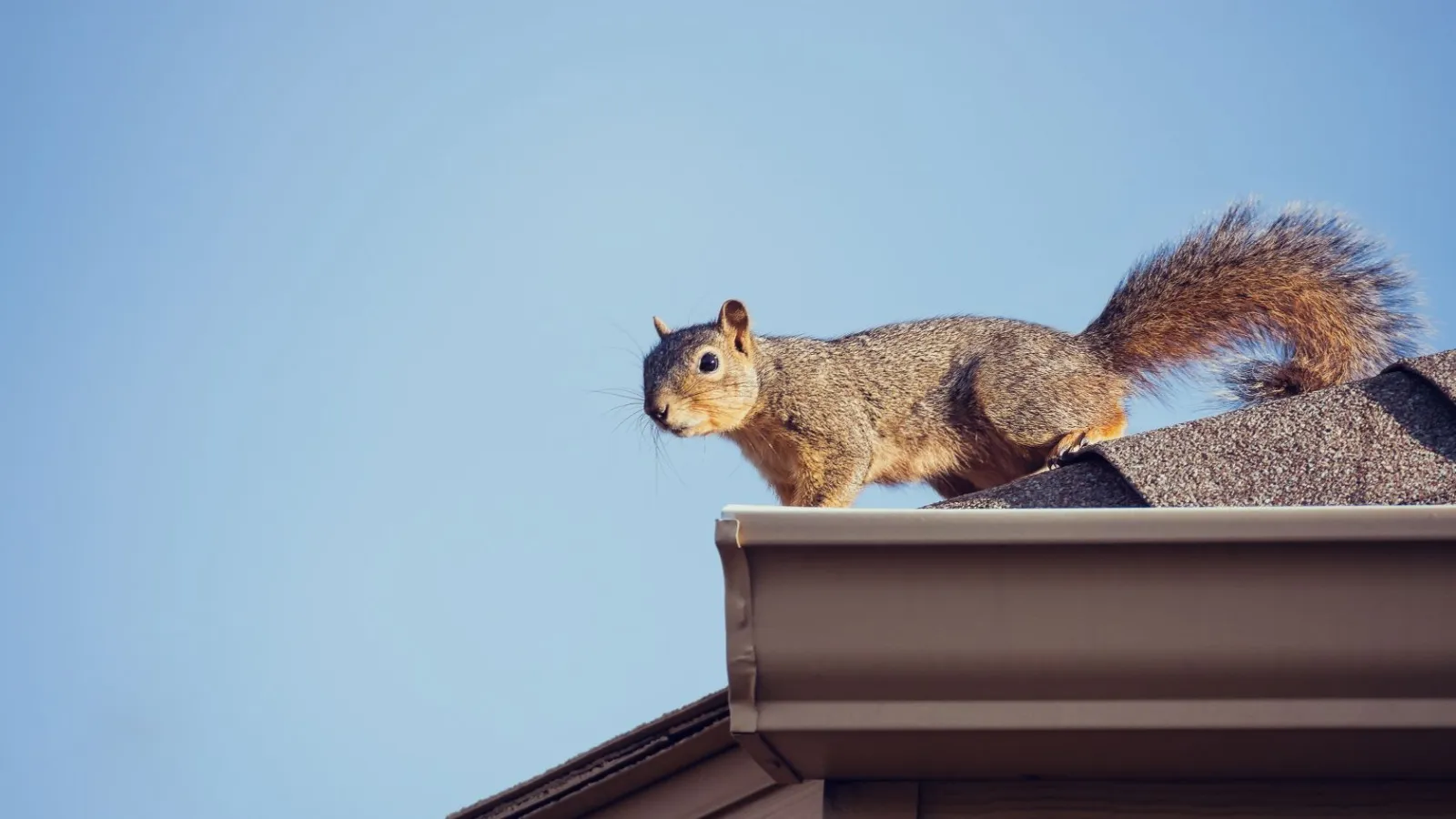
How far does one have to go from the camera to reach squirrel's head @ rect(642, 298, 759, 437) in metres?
5.04

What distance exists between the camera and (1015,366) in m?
4.59

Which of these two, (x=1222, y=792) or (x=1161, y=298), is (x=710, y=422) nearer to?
(x=1161, y=298)

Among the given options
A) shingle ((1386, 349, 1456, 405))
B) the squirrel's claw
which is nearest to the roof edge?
shingle ((1386, 349, 1456, 405))

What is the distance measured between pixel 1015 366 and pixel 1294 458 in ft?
8.80

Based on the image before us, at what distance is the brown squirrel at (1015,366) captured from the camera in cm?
363

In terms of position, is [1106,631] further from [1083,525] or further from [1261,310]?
[1261,310]

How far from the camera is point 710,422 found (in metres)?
5.05

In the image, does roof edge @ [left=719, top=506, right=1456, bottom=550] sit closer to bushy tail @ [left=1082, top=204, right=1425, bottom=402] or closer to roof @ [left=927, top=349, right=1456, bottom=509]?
roof @ [left=927, top=349, right=1456, bottom=509]

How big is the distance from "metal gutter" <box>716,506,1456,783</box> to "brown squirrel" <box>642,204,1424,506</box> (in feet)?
6.25

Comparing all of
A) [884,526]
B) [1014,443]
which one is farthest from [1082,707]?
[1014,443]

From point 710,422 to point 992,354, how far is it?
95 centimetres

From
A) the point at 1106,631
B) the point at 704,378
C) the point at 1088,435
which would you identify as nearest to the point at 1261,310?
the point at 1088,435

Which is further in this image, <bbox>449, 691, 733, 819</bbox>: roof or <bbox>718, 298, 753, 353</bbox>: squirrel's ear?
<bbox>718, 298, 753, 353</bbox>: squirrel's ear

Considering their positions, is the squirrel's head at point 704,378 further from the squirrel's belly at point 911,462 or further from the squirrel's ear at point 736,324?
the squirrel's belly at point 911,462
